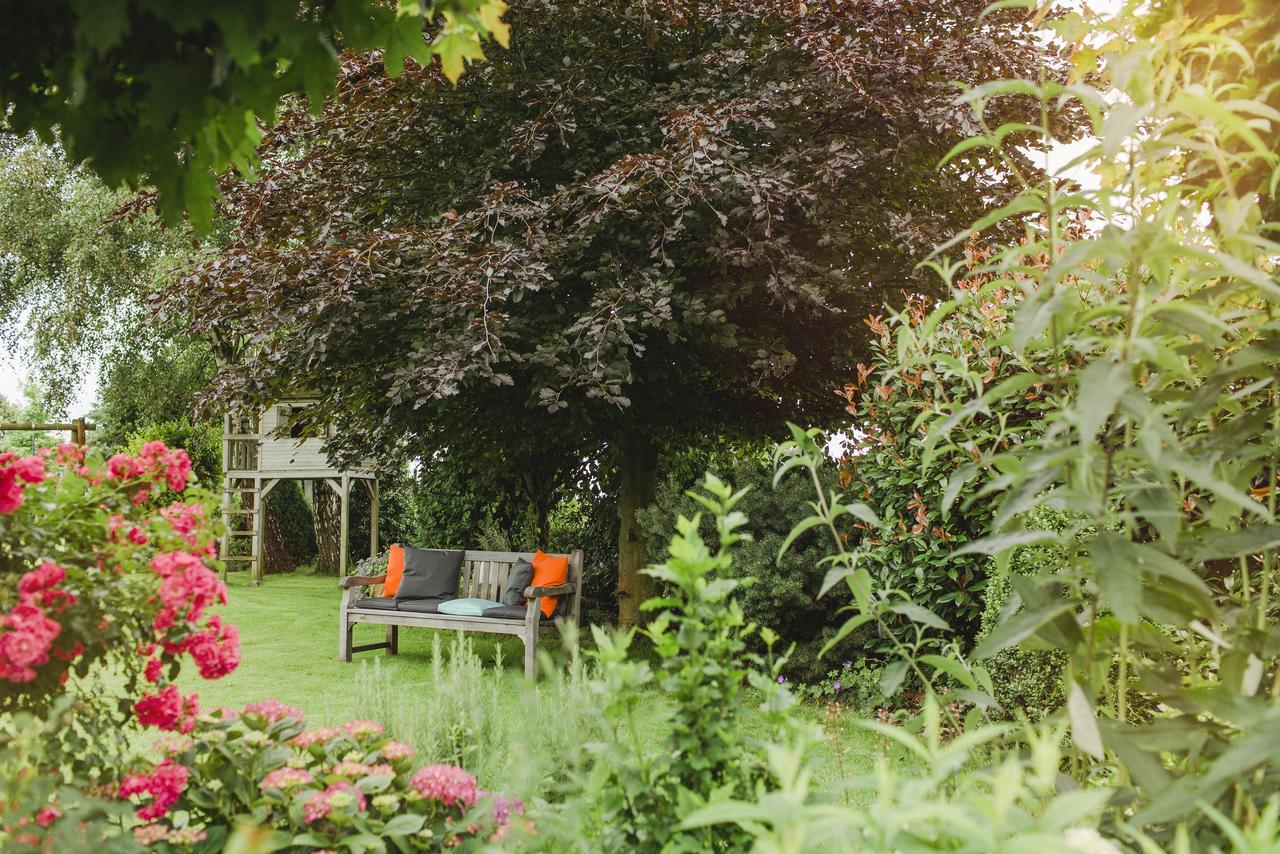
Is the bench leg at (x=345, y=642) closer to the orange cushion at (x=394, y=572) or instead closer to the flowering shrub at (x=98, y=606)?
the orange cushion at (x=394, y=572)

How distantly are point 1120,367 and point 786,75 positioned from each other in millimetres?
6328

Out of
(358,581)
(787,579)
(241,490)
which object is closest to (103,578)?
(787,579)

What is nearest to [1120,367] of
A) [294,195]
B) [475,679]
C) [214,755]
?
[214,755]

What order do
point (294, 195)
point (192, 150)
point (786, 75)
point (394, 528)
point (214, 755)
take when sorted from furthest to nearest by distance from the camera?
point (394, 528) → point (294, 195) → point (786, 75) → point (214, 755) → point (192, 150)

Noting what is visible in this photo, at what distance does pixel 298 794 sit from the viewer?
213 centimetres

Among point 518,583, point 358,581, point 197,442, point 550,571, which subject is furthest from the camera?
point 197,442

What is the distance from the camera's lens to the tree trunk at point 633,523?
790cm

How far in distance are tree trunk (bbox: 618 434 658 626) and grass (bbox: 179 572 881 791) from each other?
2.44ft

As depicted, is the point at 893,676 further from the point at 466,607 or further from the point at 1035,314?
the point at 466,607

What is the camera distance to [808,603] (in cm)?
617

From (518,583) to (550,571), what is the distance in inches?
12.8

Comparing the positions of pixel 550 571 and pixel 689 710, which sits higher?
pixel 689 710

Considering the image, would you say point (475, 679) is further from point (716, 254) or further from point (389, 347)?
point (389, 347)

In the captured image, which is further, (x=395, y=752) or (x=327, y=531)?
(x=327, y=531)
